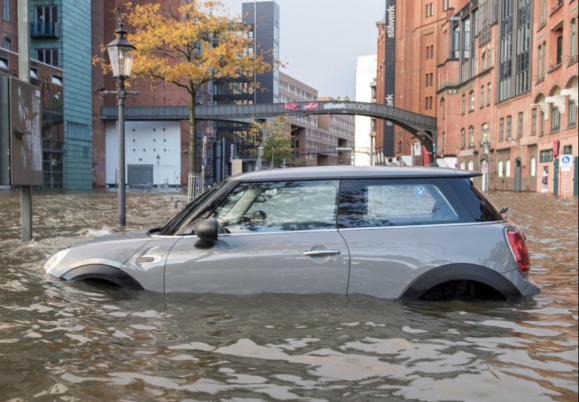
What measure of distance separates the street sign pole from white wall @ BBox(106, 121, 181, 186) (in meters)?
61.3

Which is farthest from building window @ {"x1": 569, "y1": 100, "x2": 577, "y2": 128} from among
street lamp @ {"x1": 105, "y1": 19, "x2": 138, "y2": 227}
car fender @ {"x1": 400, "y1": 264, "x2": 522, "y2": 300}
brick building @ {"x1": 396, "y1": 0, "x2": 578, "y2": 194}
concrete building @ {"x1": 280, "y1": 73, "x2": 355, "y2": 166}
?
concrete building @ {"x1": 280, "y1": 73, "x2": 355, "y2": 166}

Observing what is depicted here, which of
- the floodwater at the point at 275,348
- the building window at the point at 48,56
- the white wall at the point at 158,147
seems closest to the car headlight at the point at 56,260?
the floodwater at the point at 275,348

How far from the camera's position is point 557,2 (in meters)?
1.79

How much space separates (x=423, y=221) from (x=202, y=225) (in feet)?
5.79

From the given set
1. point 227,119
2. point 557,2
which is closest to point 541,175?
point 227,119

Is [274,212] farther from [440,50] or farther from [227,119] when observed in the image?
[440,50]

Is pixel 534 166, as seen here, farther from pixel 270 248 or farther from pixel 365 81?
pixel 365 81

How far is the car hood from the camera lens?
16.8ft

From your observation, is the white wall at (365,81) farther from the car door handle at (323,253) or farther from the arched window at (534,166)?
the car door handle at (323,253)

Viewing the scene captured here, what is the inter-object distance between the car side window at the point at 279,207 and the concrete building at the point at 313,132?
386 ft

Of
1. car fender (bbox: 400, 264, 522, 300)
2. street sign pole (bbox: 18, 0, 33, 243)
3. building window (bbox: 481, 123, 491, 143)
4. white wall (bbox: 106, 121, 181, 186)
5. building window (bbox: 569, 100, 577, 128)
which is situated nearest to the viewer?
building window (bbox: 569, 100, 577, 128)

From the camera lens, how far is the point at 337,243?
4.74 meters

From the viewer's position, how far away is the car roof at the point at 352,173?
16.0ft

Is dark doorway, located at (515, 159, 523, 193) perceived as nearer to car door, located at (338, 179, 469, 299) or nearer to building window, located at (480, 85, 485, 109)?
building window, located at (480, 85, 485, 109)
